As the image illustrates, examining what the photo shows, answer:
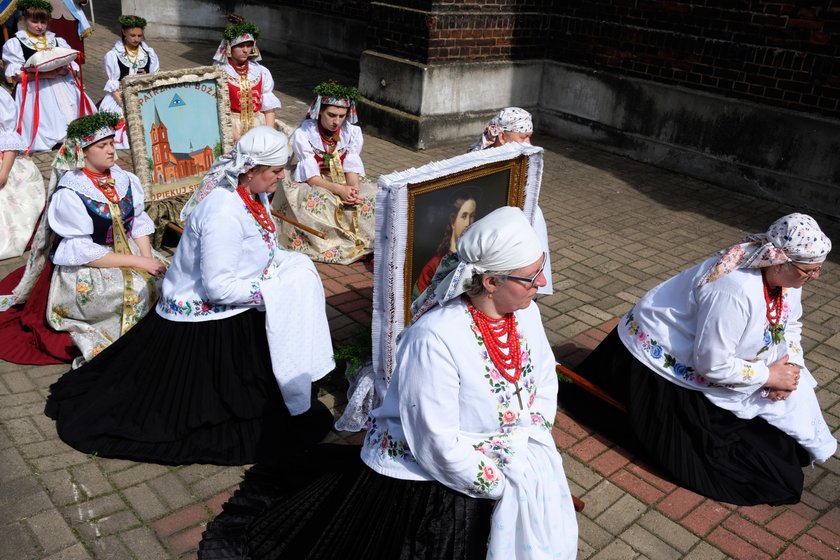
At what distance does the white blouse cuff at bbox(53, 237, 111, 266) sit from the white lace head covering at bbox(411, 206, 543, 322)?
9.64ft

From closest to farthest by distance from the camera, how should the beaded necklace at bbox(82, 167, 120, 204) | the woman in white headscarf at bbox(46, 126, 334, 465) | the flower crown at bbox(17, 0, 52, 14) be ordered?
the woman in white headscarf at bbox(46, 126, 334, 465) → the beaded necklace at bbox(82, 167, 120, 204) → the flower crown at bbox(17, 0, 52, 14)

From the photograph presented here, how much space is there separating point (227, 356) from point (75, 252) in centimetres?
134

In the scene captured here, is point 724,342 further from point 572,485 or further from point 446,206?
point 446,206

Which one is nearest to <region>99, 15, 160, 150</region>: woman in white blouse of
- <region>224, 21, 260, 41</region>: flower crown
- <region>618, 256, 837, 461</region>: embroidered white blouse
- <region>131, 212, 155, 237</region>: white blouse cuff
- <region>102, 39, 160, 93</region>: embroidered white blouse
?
<region>102, 39, 160, 93</region>: embroidered white blouse

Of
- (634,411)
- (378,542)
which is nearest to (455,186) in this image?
(634,411)

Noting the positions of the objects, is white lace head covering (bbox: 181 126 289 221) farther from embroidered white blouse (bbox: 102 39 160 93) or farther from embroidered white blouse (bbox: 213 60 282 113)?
embroidered white blouse (bbox: 102 39 160 93)

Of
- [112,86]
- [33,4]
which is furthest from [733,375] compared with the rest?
[33,4]

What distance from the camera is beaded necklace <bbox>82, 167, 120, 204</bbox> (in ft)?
16.3

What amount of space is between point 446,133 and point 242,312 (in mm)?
6574

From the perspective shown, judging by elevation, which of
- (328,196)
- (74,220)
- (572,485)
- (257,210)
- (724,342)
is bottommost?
(572,485)

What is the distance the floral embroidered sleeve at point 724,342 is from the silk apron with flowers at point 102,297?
11.4 ft

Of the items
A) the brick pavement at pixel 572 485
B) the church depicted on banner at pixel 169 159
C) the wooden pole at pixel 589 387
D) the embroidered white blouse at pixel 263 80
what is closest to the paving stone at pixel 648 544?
the brick pavement at pixel 572 485

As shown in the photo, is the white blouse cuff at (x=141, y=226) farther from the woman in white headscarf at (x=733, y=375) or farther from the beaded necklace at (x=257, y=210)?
the woman in white headscarf at (x=733, y=375)

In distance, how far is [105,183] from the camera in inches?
197
